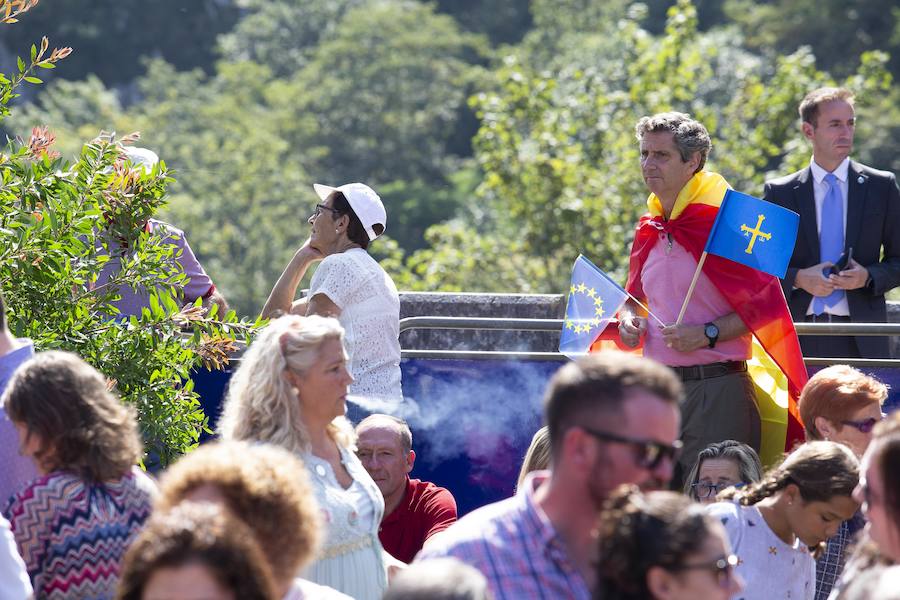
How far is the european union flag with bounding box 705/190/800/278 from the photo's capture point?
20.3 ft

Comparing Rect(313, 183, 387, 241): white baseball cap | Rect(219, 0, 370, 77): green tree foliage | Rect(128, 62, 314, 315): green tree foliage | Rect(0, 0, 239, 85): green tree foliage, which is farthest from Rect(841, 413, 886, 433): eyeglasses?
Rect(219, 0, 370, 77): green tree foliage

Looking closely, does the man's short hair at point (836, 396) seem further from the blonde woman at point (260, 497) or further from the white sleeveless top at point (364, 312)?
the blonde woman at point (260, 497)

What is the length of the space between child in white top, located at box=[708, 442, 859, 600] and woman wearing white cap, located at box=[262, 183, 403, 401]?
2.04 meters

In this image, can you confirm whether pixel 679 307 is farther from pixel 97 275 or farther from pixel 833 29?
pixel 833 29

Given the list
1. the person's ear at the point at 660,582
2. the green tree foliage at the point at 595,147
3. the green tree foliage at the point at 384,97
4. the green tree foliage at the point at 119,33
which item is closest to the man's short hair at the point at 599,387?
the person's ear at the point at 660,582

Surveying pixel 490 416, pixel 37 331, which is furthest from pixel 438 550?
pixel 490 416

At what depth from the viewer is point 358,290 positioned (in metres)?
6.25

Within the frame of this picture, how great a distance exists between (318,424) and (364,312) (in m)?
1.84

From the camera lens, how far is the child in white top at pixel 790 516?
4.58 metres

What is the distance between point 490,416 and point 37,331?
262 centimetres

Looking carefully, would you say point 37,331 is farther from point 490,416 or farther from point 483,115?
point 483,115

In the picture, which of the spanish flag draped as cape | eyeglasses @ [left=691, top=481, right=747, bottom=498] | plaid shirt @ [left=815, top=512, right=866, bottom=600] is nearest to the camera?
plaid shirt @ [left=815, top=512, right=866, bottom=600]

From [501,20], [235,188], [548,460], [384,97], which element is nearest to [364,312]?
[548,460]

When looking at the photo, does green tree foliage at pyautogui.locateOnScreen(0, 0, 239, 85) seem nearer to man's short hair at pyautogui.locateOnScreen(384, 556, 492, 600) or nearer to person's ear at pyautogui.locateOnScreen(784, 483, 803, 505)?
person's ear at pyautogui.locateOnScreen(784, 483, 803, 505)
